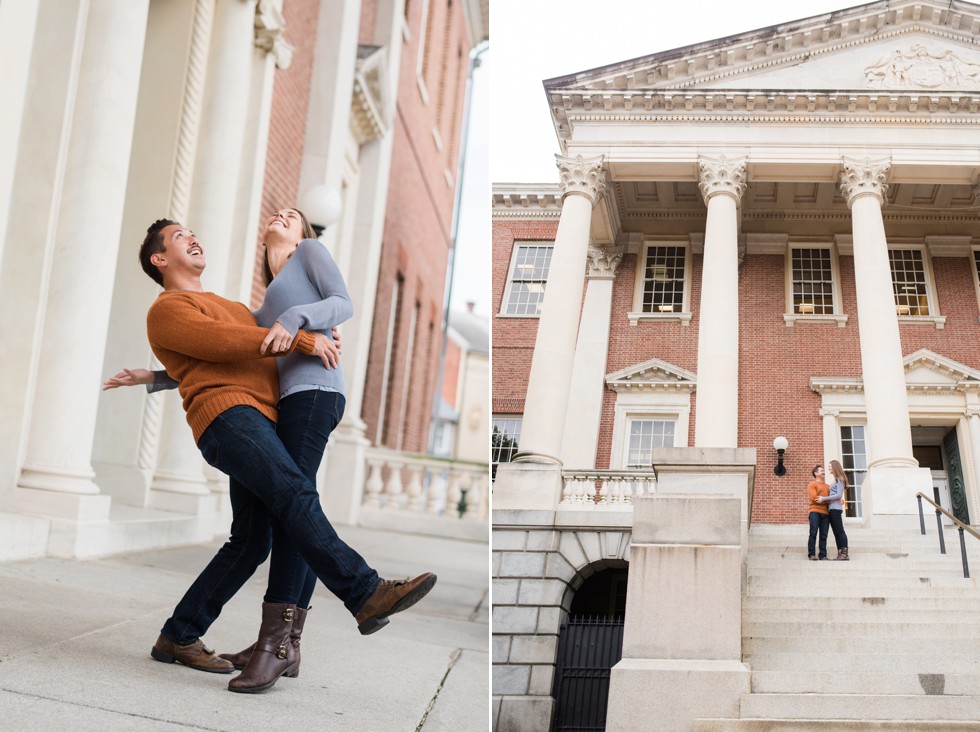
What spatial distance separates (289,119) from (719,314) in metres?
9.42

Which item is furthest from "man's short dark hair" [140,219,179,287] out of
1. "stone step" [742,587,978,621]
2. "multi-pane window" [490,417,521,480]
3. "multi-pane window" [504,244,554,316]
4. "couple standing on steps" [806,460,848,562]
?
"multi-pane window" [504,244,554,316]

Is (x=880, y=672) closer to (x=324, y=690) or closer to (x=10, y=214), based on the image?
(x=324, y=690)

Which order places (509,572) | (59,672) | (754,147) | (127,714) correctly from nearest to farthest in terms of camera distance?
(127,714), (59,672), (509,572), (754,147)

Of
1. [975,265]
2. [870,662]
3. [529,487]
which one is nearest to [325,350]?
[870,662]

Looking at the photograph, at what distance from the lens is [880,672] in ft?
23.6

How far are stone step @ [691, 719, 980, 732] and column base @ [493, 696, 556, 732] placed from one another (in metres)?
7.93

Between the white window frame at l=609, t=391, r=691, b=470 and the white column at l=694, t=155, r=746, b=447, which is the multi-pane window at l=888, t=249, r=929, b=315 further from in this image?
the white window frame at l=609, t=391, r=691, b=470

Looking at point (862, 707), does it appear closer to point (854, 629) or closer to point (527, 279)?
point (854, 629)

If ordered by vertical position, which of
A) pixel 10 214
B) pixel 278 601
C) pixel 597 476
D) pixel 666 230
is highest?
pixel 666 230

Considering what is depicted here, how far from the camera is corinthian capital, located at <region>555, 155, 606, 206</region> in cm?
2094

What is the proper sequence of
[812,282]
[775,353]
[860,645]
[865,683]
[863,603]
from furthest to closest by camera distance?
[812,282], [775,353], [863,603], [860,645], [865,683]

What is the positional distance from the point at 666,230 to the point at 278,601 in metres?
22.1

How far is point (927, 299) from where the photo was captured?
22.9 meters

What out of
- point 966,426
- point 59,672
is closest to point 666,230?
point 966,426
